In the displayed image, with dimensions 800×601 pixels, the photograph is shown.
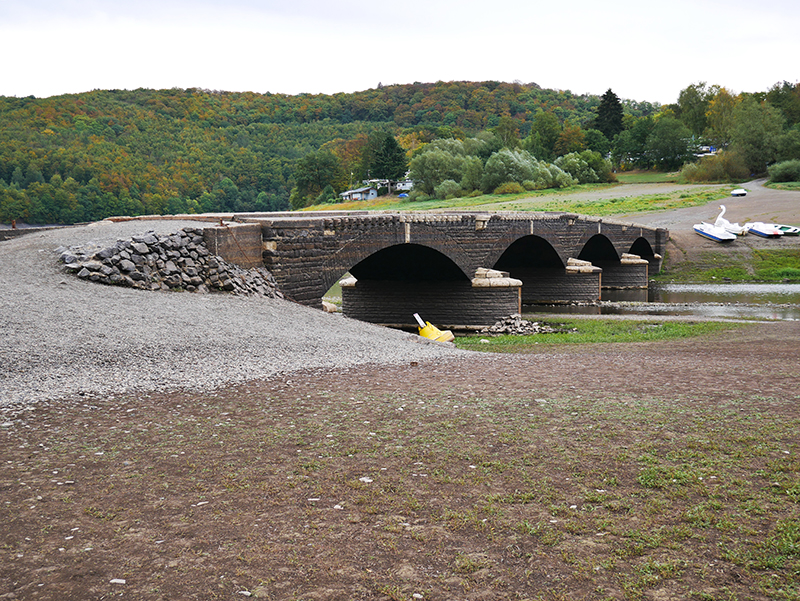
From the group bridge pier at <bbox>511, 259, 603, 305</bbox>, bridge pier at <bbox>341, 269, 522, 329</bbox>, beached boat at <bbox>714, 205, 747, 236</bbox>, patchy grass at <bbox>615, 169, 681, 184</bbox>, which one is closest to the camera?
bridge pier at <bbox>341, 269, 522, 329</bbox>

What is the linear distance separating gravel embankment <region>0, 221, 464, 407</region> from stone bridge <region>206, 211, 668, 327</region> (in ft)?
8.31

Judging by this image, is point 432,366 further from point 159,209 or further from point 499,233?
point 159,209

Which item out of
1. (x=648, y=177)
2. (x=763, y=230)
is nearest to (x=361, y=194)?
(x=648, y=177)

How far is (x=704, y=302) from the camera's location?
36.7 metres

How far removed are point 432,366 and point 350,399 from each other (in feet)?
12.0

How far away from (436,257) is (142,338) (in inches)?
706

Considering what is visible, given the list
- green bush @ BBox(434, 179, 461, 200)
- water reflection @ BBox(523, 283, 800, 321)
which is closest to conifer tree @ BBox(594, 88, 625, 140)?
green bush @ BBox(434, 179, 461, 200)

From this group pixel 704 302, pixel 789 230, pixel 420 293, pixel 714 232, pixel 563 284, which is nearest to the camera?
pixel 420 293

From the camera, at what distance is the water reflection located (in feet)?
105

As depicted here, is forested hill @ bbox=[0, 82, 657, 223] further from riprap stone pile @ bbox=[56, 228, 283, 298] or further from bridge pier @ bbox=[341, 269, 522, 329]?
riprap stone pile @ bbox=[56, 228, 283, 298]

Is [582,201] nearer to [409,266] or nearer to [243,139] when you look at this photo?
[409,266]

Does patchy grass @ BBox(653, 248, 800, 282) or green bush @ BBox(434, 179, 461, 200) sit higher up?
green bush @ BBox(434, 179, 461, 200)

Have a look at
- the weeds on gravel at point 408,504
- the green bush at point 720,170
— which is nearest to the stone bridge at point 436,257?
the weeds on gravel at point 408,504

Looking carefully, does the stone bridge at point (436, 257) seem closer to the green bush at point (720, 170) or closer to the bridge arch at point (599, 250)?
the bridge arch at point (599, 250)
